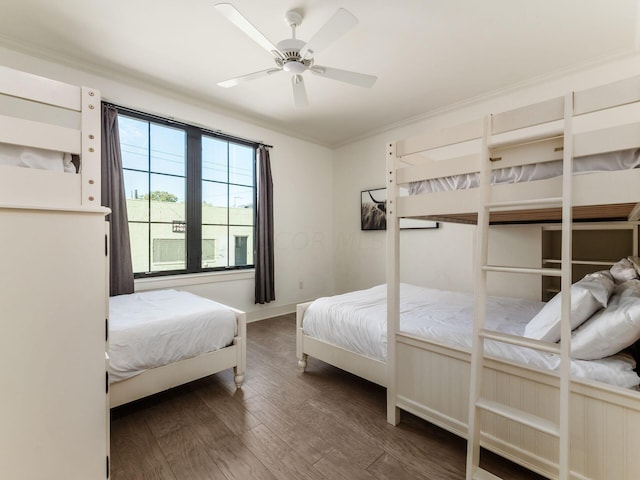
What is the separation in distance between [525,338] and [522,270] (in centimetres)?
30

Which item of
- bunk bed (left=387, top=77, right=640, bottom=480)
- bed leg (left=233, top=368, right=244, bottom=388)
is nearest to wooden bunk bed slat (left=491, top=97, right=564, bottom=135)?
bunk bed (left=387, top=77, right=640, bottom=480)

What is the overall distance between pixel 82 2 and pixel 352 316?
2942 mm

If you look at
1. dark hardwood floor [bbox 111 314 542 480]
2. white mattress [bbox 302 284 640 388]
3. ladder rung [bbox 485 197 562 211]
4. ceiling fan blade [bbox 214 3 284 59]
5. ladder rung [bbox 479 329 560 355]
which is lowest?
dark hardwood floor [bbox 111 314 542 480]

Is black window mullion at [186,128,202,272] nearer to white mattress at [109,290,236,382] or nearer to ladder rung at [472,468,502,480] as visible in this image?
white mattress at [109,290,236,382]

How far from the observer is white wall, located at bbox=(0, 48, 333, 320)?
116 inches

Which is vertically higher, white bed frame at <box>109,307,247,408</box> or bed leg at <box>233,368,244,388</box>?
Answer: white bed frame at <box>109,307,247,408</box>

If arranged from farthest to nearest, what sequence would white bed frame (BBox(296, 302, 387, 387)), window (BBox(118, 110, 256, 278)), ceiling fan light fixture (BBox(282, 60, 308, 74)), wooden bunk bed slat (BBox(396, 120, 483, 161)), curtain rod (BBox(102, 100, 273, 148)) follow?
window (BBox(118, 110, 256, 278))
curtain rod (BBox(102, 100, 273, 148))
ceiling fan light fixture (BBox(282, 60, 308, 74))
white bed frame (BBox(296, 302, 387, 387))
wooden bunk bed slat (BBox(396, 120, 483, 161))

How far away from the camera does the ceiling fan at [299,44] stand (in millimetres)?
1703

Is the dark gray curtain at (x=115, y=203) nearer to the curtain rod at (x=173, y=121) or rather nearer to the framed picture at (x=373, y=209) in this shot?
the curtain rod at (x=173, y=121)

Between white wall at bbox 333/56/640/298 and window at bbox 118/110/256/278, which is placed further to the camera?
window at bbox 118/110/256/278

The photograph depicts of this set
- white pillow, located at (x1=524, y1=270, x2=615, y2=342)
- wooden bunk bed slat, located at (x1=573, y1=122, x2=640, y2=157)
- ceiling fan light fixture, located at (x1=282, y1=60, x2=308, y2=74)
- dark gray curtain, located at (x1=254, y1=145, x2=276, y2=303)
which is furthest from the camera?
dark gray curtain, located at (x1=254, y1=145, x2=276, y2=303)

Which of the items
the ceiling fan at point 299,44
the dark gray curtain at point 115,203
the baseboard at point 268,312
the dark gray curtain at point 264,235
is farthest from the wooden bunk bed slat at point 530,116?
the baseboard at point 268,312

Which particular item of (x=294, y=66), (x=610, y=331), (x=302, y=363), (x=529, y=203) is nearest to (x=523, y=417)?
(x=610, y=331)

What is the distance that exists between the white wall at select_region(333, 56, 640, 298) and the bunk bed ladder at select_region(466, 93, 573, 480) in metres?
2.02
